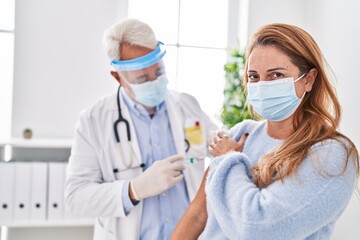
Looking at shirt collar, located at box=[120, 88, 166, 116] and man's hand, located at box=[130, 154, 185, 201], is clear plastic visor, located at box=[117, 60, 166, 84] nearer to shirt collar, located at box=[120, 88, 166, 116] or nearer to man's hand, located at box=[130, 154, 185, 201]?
shirt collar, located at box=[120, 88, 166, 116]

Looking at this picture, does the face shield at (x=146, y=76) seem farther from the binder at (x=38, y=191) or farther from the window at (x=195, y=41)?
the window at (x=195, y=41)

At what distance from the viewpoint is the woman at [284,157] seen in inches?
38.7

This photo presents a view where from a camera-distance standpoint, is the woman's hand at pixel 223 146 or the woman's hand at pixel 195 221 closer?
the woman's hand at pixel 223 146

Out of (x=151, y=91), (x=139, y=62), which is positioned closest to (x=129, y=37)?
(x=139, y=62)

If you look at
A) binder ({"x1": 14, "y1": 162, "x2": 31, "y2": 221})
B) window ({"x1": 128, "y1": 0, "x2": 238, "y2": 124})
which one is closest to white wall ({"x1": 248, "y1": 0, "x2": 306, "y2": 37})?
window ({"x1": 128, "y1": 0, "x2": 238, "y2": 124})

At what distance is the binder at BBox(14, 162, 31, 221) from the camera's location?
2363 mm

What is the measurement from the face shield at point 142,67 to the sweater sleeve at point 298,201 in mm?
736

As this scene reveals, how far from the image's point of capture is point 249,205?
1004mm

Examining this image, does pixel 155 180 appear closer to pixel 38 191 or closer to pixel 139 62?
pixel 139 62

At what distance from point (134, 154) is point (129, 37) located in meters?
0.48

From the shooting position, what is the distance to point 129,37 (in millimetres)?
1613

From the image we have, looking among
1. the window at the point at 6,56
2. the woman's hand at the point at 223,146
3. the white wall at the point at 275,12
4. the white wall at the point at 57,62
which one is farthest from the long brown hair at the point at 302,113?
the window at the point at 6,56

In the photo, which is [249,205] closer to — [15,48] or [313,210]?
[313,210]

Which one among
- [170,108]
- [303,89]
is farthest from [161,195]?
[303,89]
